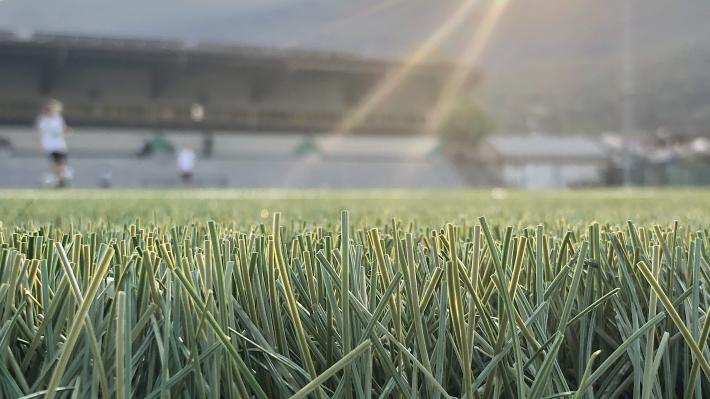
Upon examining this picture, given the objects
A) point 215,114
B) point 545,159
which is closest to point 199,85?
point 215,114

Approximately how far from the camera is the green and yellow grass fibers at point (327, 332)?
0.50m

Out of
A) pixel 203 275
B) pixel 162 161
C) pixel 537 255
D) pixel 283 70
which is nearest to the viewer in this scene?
pixel 203 275

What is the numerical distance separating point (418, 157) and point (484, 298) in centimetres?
3246

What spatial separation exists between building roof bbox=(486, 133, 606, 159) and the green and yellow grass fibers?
1741 inches

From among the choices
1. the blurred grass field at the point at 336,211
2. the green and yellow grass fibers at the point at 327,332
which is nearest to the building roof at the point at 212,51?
the blurred grass field at the point at 336,211

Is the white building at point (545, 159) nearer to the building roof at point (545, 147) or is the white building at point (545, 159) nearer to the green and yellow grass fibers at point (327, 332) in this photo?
the building roof at point (545, 147)

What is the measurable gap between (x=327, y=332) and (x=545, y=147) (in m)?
48.2

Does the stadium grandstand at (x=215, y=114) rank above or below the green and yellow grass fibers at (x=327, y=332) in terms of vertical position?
above

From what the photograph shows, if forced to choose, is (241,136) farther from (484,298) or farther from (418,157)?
(484,298)

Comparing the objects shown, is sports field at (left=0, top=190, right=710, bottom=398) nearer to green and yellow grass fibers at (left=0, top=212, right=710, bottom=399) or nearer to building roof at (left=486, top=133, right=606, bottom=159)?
green and yellow grass fibers at (left=0, top=212, right=710, bottom=399)

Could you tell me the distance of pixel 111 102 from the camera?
28719 millimetres

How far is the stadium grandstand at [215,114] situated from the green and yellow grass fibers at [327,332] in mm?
26010

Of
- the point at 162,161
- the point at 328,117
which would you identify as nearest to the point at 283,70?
the point at 328,117

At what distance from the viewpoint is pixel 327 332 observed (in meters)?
0.57
